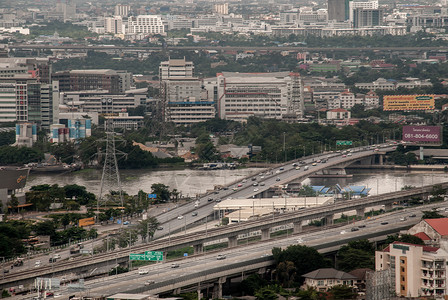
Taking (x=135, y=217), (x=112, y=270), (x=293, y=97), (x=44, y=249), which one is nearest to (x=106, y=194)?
(x=135, y=217)

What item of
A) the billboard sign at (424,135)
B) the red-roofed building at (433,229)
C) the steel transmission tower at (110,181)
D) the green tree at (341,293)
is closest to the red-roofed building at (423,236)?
the red-roofed building at (433,229)

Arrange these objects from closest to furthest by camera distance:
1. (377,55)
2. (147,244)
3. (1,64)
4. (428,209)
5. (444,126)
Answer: (147,244) → (428,209) → (444,126) → (1,64) → (377,55)

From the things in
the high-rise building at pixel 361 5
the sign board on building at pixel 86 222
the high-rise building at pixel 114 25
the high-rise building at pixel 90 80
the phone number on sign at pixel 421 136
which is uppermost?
the high-rise building at pixel 361 5

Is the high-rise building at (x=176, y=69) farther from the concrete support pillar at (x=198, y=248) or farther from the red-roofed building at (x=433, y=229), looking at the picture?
the red-roofed building at (x=433, y=229)

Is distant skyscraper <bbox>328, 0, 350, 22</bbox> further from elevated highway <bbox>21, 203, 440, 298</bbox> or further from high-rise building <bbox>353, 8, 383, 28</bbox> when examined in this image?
elevated highway <bbox>21, 203, 440, 298</bbox>

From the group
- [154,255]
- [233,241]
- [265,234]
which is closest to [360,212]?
[265,234]

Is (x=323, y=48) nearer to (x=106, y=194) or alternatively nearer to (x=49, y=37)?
(x=49, y=37)

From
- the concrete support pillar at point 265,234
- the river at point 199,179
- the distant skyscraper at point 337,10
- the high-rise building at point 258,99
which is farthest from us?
the distant skyscraper at point 337,10

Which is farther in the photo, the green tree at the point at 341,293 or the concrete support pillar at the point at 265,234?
the concrete support pillar at the point at 265,234
